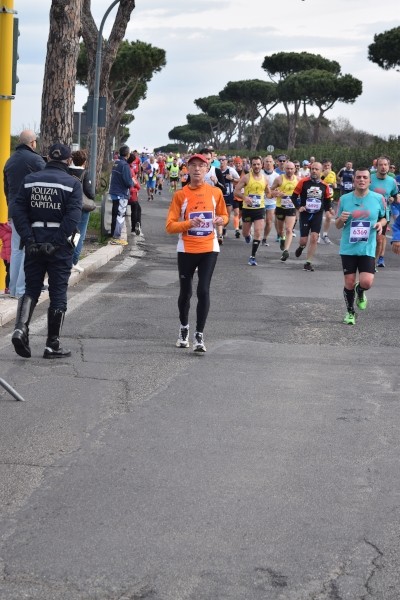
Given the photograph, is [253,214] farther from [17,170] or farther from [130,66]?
[130,66]

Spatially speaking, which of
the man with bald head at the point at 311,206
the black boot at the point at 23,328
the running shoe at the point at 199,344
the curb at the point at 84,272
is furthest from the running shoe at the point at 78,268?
the black boot at the point at 23,328

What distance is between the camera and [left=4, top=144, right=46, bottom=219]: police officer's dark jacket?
12312 millimetres

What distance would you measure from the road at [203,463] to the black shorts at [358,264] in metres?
0.68

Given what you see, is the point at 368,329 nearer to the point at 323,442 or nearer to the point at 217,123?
the point at 323,442

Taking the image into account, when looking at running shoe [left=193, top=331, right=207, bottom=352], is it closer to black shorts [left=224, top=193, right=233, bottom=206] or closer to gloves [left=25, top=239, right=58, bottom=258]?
gloves [left=25, top=239, right=58, bottom=258]

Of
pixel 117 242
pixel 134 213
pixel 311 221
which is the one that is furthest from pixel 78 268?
pixel 134 213

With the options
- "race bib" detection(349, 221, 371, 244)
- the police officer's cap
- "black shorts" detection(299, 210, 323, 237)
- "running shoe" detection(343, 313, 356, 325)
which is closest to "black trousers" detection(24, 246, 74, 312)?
the police officer's cap

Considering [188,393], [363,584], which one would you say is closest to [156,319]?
[188,393]

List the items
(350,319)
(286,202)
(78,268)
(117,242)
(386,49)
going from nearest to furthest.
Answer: (350,319)
(78,268)
(286,202)
(117,242)
(386,49)

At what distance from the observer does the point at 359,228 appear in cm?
1269

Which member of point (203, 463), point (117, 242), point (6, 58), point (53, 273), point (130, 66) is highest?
point (130, 66)

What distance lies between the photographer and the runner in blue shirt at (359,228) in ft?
41.7

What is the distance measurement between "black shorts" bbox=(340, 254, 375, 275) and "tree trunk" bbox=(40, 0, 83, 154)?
7.91 m

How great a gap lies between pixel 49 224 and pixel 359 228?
418cm
